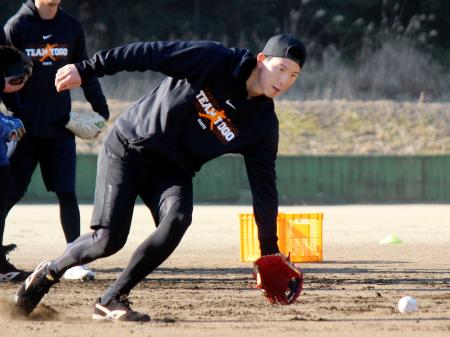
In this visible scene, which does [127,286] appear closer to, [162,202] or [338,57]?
[162,202]

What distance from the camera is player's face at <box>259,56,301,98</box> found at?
5570mm

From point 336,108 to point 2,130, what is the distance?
28.7m

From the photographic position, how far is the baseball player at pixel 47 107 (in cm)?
816

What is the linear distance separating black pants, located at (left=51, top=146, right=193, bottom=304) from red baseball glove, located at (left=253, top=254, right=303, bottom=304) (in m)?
0.60

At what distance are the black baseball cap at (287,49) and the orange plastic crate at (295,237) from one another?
14.8ft

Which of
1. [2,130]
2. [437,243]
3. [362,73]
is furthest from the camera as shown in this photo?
[362,73]

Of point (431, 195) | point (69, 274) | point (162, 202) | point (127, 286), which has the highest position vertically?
point (162, 202)

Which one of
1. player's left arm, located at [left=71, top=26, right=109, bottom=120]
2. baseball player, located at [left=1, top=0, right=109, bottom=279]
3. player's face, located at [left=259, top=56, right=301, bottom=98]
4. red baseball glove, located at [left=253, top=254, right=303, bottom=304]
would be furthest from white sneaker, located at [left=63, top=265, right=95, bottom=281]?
player's face, located at [left=259, top=56, right=301, bottom=98]

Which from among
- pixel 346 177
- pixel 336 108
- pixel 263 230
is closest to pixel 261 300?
pixel 263 230

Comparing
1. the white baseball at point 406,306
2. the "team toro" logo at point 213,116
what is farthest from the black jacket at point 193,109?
the white baseball at point 406,306

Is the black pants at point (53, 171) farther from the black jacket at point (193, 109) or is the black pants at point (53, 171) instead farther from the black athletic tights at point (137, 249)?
the black jacket at point (193, 109)

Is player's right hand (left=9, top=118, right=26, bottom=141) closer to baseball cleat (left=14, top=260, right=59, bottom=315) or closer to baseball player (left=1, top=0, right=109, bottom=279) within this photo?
baseball player (left=1, top=0, right=109, bottom=279)

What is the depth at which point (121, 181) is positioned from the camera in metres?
5.82

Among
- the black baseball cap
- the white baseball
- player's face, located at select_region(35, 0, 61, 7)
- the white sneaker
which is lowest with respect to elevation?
the white sneaker
